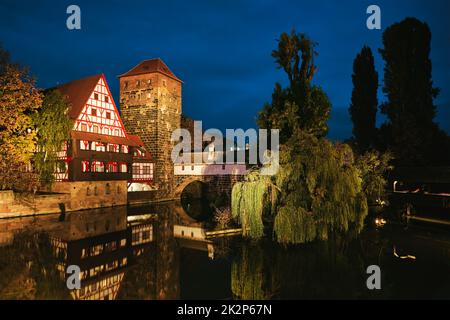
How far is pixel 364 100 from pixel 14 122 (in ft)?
102

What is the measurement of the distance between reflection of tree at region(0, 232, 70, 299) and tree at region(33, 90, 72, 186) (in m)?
11.4

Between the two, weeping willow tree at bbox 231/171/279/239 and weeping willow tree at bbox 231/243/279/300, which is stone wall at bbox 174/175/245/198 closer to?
weeping willow tree at bbox 231/171/279/239

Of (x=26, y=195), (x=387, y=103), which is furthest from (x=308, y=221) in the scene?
(x=387, y=103)

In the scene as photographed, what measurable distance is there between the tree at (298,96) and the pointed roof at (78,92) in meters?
17.3

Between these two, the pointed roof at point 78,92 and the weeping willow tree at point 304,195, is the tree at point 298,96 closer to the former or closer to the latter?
the weeping willow tree at point 304,195

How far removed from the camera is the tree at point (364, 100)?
3353cm

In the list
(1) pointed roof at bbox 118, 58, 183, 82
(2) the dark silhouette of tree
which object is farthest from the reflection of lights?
(1) pointed roof at bbox 118, 58, 183, 82

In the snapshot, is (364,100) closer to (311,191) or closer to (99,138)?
(311,191)

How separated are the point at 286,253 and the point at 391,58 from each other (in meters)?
27.7

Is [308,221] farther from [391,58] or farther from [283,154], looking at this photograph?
[391,58]

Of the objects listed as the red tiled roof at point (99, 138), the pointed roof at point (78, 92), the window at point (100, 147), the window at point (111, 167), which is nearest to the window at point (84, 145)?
the red tiled roof at point (99, 138)

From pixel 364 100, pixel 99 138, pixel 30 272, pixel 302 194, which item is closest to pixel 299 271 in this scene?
pixel 302 194

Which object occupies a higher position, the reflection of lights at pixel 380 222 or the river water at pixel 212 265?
the reflection of lights at pixel 380 222

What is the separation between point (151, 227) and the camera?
19.1 metres
